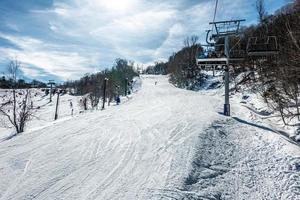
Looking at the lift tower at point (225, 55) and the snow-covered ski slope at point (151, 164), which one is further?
the lift tower at point (225, 55)

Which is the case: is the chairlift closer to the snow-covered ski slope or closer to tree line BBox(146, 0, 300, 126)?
tree line BBox(146, 0, 300, 126)

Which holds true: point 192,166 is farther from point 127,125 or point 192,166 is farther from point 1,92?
point 1,92

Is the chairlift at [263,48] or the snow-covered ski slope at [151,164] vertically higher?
the chairlift at [263,48]

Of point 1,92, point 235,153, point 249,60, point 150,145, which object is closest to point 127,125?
point 150,145

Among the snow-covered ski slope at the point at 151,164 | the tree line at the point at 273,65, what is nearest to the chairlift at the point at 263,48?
the tree line at the point at 273,65

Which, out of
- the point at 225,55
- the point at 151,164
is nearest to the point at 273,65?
the point at 225,55

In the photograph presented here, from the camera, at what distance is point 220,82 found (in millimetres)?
51812

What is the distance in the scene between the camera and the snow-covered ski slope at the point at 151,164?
775 centimetres

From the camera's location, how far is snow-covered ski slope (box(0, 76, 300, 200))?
7754mm

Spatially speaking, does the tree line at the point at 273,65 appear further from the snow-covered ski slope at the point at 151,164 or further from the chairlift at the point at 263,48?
the snow-covered ski slope at the point at 151,164

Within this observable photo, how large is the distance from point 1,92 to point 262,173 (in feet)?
432

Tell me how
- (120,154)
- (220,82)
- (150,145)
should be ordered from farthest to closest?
(220,82)
(150,145)
(120,154)

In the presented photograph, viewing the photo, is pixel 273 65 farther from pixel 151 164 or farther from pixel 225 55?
pixel 151 164

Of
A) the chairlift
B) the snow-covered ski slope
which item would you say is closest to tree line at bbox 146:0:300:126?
the chairlift
